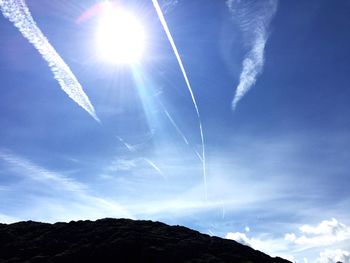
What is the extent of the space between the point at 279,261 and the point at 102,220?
303ft

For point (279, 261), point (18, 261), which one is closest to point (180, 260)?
point (279, 261)

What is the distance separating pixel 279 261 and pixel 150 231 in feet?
197

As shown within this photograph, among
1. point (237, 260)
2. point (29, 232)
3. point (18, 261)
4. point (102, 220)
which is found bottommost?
point (18, 261)

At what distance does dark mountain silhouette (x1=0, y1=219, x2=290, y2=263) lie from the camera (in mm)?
138750

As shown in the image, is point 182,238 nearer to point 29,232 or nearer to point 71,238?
point 71,238

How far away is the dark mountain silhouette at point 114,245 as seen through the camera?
139 metres

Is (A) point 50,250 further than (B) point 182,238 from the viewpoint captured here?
No

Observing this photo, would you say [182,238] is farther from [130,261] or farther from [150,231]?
[130,261]

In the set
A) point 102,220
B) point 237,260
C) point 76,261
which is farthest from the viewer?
point 102,220

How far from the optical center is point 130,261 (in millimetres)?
136375

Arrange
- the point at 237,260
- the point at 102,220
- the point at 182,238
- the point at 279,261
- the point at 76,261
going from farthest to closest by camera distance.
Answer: the point at 102,220 → the point at 182,238 → the point at 279,261 → the point at 237,260 → the point at 76,261

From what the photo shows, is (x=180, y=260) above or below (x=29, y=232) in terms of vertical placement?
below

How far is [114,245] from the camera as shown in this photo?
147 m

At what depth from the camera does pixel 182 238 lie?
167m
